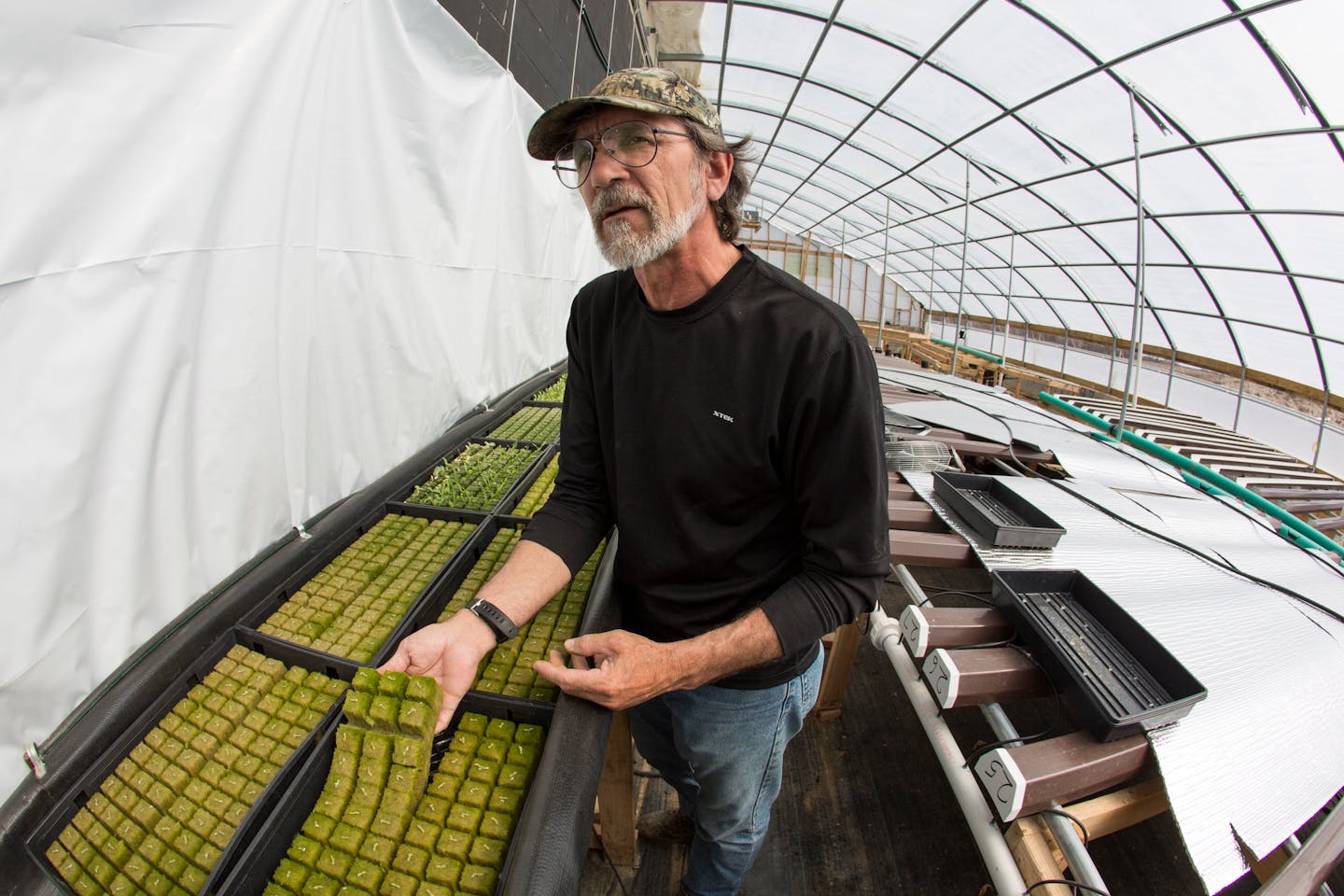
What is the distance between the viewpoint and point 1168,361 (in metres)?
10.7

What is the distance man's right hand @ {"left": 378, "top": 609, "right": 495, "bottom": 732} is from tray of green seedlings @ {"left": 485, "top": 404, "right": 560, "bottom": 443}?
253cm

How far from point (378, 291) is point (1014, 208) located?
11.5m

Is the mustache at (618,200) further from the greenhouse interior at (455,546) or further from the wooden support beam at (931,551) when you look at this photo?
the wooden support beam at (931,551)

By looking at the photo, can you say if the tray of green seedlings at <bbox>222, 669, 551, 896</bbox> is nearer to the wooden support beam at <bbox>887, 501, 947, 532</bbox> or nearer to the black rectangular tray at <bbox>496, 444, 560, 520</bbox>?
the black rectangular tray at <bbox>496, 444, 560, 520</bbox>

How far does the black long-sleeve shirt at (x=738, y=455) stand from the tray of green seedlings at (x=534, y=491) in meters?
1.27

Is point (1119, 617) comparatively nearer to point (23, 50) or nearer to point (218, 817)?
point (218, 817)

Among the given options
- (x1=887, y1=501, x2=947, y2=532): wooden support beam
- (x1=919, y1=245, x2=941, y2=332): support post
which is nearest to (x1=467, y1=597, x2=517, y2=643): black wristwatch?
(x1=887, y1=501, x2=947, y2=532): wooden support beam

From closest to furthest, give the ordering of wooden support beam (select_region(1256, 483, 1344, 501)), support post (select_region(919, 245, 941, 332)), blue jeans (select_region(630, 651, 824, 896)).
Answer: blue jeans (select_region(630, 651, 824, 896))
wooden support beam (select_region(1256, 483, 1344, 501))
support post (select_region(919, 245, 941, 332))

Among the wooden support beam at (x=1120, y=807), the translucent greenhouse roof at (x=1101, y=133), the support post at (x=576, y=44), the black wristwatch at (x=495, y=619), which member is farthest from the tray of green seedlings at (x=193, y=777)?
the translucent greenhouse roof at (x=1101, y=133)

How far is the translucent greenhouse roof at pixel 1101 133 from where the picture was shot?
4984mm

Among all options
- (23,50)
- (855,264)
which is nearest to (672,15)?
(23,50)

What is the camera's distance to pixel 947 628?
5.22 feet

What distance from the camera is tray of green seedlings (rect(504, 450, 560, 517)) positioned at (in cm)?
287

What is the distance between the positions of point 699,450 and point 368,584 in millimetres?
1670
